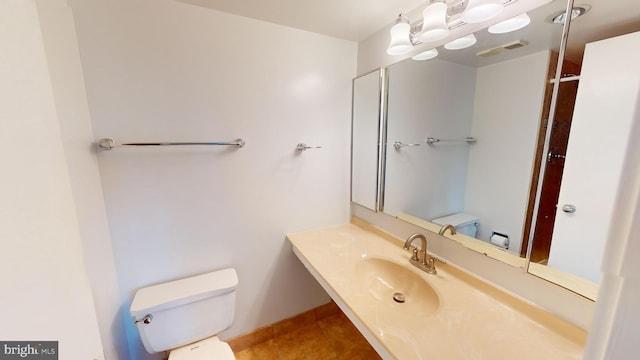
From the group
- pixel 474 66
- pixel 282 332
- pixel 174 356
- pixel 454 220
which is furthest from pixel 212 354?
pixel 474 66

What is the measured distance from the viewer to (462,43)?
119 cm

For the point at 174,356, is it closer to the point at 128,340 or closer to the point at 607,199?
the point at 128,340

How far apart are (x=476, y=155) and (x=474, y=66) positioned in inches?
17.2

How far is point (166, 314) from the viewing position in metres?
1.25

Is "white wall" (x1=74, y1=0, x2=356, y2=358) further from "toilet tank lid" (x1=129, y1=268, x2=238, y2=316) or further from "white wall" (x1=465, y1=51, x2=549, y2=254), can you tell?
"white wall" (x1=465, y1=51, x2=549, y2=254)

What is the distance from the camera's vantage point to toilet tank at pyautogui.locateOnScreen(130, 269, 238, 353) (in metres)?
1.22

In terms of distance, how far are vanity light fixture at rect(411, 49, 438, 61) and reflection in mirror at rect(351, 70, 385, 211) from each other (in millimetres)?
264

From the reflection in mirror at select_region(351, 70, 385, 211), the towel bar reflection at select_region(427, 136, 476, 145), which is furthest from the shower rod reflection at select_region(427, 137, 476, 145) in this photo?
the reflection in mirror at select_region(351, 70, 385, 211)

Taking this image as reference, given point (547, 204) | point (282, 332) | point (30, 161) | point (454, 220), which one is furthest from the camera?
point (282, 332)

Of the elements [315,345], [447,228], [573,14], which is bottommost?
[315,345]

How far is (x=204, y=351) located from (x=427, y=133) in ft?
5.75

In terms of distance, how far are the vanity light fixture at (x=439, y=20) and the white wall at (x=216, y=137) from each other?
0.52m

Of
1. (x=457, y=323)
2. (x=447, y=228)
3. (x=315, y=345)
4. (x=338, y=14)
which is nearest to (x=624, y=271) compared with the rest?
(x=457, y=323)

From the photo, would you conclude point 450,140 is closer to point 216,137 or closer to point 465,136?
point 465,136
